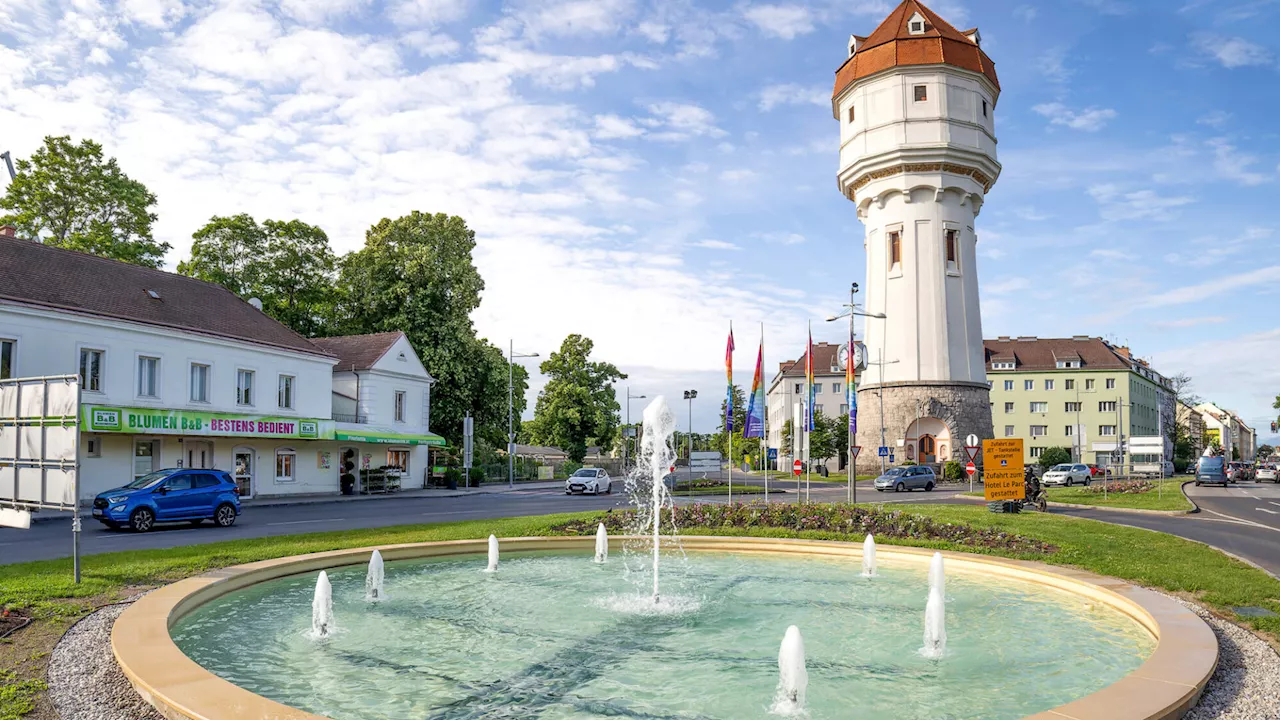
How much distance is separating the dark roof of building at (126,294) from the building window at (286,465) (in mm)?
5261

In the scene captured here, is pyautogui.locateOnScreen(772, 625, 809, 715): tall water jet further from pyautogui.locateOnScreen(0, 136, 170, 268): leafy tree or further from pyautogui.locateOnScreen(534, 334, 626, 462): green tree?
pyautogui.locateOnScreen(534, 334, 626, 462): green tree

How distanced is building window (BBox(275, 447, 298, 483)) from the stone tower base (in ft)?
138

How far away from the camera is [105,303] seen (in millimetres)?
33656

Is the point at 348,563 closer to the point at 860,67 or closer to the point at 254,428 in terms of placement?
the point at 254,428

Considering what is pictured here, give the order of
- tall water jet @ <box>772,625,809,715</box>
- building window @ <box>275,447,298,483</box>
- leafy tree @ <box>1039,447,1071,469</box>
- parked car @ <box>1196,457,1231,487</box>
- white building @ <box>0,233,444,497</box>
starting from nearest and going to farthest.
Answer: tall water jet @ <box>772,625,809,715</box>
white building @ <box>0,233,444,497</box>
building window @ <box>275,447,298,483</box>
parked car @ <box>1196,457,1231,487</box>
leafy tree @ <box>1039,447,1071,469</box>

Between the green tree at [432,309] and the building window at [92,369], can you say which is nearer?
the building window at [92,369]

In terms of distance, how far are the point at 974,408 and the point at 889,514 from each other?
47.4 m

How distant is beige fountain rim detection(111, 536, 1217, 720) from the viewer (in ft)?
20.9

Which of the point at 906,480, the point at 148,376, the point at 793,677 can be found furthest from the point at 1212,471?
the point at 148,376

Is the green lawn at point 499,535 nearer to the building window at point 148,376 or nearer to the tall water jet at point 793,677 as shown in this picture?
the tall water jet at point 793,677

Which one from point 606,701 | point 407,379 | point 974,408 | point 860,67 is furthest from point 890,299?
point 606,701

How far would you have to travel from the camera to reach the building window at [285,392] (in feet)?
138

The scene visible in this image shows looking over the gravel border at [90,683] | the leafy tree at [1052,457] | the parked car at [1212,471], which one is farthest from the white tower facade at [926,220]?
the gravel border at [90,683]

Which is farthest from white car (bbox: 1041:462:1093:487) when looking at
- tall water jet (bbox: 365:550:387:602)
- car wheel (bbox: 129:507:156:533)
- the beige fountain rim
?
tall water jet (bbox: 365:550:387:602)
